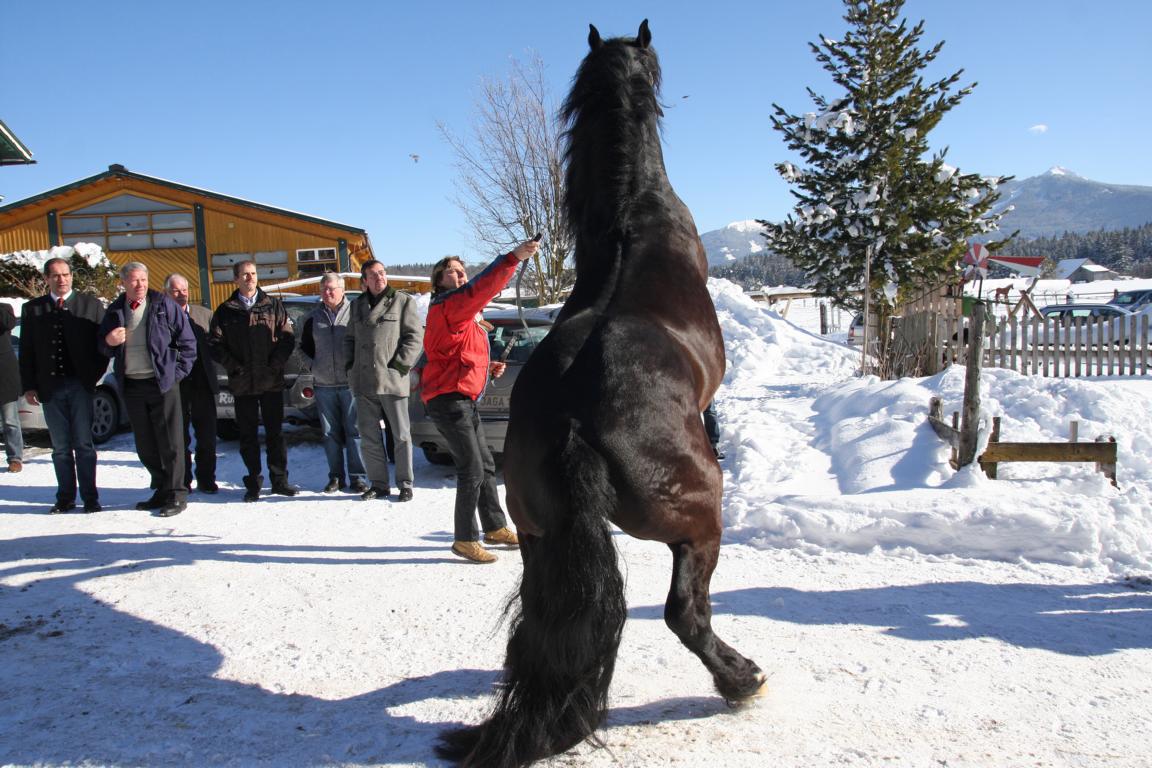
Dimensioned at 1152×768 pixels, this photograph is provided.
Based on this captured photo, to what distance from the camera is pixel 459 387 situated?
479cm

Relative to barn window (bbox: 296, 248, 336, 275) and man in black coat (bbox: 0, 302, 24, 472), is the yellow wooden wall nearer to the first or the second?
barn window (bbox: 296, 248, 336, 275)

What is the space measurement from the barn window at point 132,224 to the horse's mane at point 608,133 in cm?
2618

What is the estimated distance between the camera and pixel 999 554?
4.52m

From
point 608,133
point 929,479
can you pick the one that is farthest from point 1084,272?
point 608,133

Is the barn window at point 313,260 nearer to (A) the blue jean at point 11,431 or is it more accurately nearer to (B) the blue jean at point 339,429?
(A) the blue jean at point 11,431

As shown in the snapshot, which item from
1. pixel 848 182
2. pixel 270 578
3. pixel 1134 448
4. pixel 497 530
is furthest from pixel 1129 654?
pixel 848 182

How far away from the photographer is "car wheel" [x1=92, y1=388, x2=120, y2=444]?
29.9 ft

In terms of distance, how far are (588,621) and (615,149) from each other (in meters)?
1.93

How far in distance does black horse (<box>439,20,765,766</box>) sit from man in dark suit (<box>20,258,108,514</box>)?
5217 mm

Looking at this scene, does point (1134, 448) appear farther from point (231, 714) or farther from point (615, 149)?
point (231, 714)

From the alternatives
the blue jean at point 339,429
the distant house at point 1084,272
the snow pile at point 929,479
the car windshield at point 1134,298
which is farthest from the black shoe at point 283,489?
the distant house at point 1084,272

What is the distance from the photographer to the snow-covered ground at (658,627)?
102 inches

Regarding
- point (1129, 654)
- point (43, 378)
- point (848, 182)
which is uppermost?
point (848, 182)

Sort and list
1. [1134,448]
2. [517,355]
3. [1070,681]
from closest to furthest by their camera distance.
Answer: [1070,681] → [1134,448] → [517,355]
